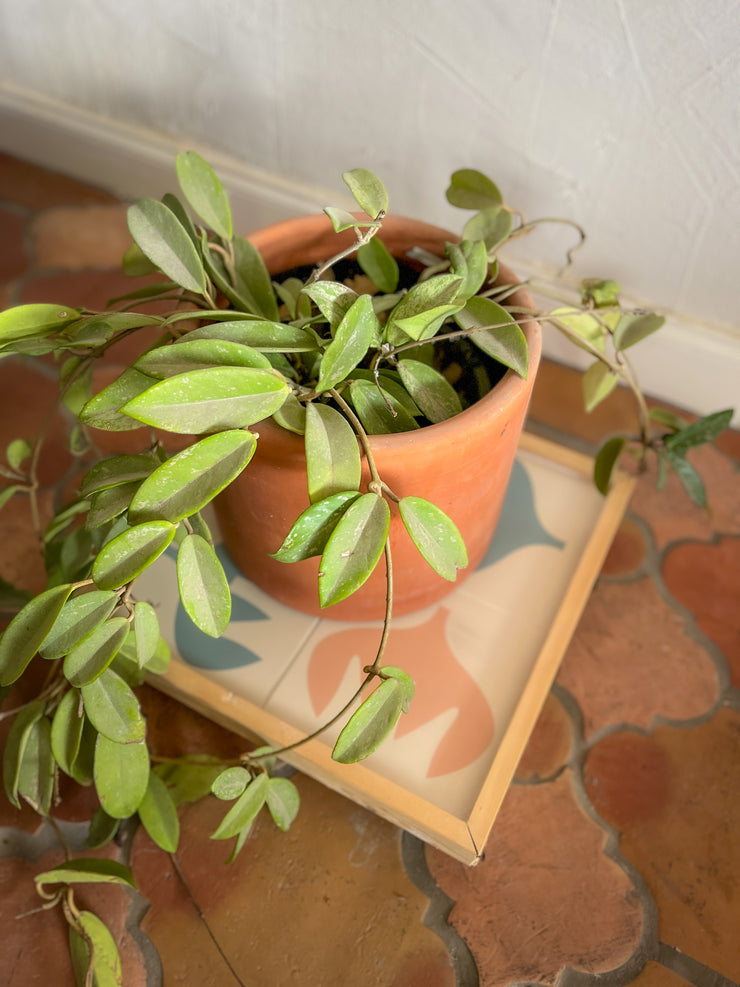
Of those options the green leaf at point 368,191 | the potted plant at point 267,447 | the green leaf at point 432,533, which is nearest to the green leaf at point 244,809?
the potted plant at point 267,447

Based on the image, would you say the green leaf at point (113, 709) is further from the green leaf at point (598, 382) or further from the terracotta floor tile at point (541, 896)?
the green leaf at point (598, 382)

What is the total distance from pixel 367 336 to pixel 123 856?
0.54 meters

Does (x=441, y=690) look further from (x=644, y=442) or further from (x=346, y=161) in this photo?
(x=346, y=161)

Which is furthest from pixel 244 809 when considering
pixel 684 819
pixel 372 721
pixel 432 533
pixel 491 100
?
pixel 491 100

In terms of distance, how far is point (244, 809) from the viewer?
625mm

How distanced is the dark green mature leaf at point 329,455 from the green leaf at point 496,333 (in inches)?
5.8

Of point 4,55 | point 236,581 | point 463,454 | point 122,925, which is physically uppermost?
point 463,454

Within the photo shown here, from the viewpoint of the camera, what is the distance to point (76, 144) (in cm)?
129

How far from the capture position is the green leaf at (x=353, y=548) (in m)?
0.49

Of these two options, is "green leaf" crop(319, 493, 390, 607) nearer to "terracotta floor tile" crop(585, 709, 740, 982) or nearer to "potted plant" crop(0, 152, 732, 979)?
"potted plant" crop(0, 152, 732, 979)

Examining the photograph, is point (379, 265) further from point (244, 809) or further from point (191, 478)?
point (244, 809)

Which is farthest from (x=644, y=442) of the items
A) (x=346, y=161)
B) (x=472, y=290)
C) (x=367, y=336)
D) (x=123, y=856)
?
(x=123, y=856)

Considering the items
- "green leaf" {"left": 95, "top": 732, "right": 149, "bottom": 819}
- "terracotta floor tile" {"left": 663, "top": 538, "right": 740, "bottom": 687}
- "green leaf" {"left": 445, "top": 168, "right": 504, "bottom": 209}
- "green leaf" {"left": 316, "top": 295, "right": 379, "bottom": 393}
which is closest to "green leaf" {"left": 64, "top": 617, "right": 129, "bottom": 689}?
"green leaf" {"left": 95, "top": 732, "right": 149, "bottom": 819}

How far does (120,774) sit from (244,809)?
0.11 meters
